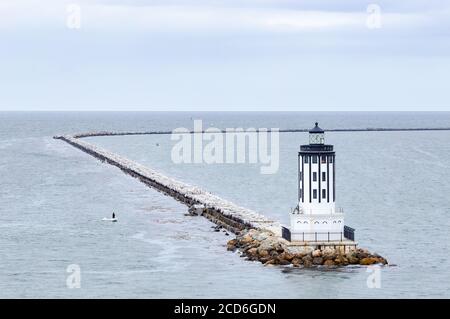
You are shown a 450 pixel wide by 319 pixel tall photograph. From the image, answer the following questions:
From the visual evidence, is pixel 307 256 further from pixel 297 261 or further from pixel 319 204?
pixel 319 204

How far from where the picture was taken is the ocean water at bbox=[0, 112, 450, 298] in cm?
4275

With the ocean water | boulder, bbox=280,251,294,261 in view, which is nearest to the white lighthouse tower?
boulder, bbox=280,251,294,261

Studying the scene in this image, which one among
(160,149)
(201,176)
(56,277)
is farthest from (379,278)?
(160,149)

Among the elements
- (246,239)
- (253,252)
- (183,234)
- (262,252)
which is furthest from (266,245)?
(183,234)

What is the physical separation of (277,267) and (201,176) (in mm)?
62813

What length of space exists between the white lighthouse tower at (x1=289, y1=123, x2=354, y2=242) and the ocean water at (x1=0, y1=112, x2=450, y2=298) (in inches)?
80.8

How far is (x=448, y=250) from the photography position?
5253 centimetres

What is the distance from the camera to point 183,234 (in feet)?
187

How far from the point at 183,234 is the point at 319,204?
486 inches

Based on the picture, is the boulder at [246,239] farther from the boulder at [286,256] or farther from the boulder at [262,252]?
the boulder at [286,256]

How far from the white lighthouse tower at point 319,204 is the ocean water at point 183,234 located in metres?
2.05

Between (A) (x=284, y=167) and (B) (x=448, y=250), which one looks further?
(A) (x=284, y=167)

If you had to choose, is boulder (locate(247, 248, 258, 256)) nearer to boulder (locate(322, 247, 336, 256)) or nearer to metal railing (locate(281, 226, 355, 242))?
metal railing (locate(281, 226, 355, 242))
